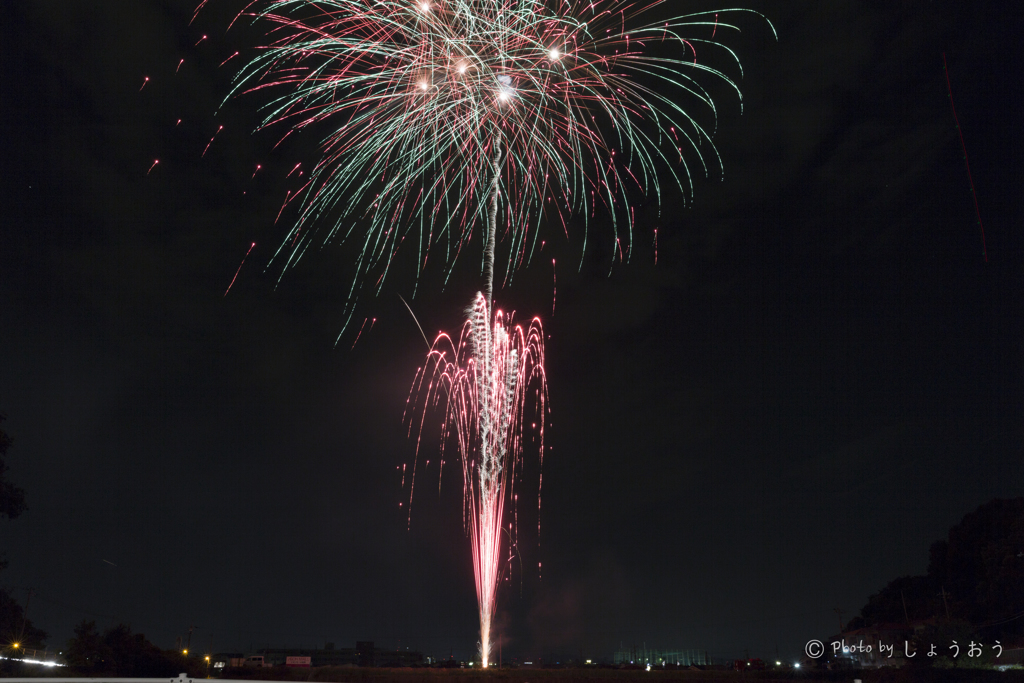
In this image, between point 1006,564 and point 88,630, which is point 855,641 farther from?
point 88,630

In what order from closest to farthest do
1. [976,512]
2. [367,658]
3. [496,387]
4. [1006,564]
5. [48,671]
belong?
[48,671]
[496,387]
[1006,564]
[976,512]
[367,658]

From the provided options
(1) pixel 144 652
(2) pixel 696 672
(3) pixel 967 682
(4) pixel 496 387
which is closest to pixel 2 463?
(1) pixel 144 652

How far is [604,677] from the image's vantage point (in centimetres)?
2792

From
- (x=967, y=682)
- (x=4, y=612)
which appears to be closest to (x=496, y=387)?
(x=967, y=682)

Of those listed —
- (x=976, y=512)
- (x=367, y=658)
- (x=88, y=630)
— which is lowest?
(x=367, y=658)

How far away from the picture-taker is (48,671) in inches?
731

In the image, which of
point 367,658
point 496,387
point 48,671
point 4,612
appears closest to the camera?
point 48,671

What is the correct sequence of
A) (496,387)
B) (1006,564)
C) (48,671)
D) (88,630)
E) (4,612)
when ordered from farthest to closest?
(1006,564), (4,612), (88,630), (496,387), (48,671)

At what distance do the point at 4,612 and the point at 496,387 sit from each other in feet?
76.3

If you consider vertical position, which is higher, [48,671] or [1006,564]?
[1006,564]

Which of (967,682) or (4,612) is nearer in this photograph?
(967,682)

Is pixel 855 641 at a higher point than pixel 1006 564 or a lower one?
lower

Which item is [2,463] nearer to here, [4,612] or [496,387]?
[4,612]

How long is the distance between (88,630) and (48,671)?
951 cm
